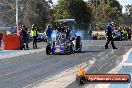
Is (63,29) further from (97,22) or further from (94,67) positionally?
(97,22)

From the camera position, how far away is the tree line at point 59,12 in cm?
6962

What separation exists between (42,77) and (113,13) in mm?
75817

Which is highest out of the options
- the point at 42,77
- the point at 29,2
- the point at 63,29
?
the point at 29,2

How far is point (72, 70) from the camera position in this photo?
52.9 ft

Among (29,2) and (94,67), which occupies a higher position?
(29,2)

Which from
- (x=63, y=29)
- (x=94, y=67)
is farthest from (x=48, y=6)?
(x=94, y=67)

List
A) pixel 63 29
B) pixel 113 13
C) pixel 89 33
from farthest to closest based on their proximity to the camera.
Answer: pixel 113 13, pixel 89 33, pixel 63 29

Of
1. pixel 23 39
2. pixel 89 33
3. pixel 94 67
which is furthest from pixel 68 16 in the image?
pixel 94 67

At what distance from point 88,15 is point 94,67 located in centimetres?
5556

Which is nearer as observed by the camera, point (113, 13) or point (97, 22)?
point (113, 13)

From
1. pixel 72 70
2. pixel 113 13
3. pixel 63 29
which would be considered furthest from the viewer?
pixel 113 13

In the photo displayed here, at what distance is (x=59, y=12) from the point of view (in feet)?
230

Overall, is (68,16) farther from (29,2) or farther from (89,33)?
(29,2)

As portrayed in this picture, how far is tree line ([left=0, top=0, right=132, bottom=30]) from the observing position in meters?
69.6
